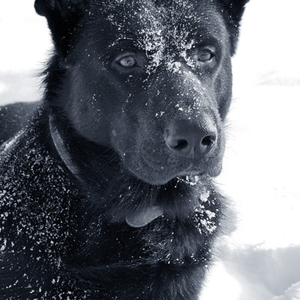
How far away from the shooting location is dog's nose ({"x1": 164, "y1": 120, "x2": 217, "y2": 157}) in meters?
1.89

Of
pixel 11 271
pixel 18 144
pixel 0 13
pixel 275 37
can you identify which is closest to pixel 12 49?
pixel 0 13

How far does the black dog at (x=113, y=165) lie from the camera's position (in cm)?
216

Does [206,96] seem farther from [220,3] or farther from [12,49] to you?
[12,49]

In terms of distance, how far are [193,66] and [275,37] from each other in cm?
581

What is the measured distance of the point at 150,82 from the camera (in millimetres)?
2156

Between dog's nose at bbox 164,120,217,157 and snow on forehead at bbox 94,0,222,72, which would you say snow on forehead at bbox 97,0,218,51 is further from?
dog's nose at bbox 164,120,217,157

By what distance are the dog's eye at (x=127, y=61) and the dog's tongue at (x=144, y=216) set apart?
72cm

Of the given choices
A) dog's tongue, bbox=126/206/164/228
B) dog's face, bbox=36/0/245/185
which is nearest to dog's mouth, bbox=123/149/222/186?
dog's face, bbox=36/0/245/185

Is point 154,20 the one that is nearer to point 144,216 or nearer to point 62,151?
point 62,151

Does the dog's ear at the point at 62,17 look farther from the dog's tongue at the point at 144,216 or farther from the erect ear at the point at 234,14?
the dog's tongue at the point at 144,216

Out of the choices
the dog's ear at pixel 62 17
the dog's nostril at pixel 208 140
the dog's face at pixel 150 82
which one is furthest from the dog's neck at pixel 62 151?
the dog's nostril at pixel 208 140

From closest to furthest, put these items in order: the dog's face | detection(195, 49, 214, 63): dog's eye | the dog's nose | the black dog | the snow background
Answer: the dog's nose
the dog's face
the black dog
detection(195, 49, 214, 63): dog's eye
the snow background

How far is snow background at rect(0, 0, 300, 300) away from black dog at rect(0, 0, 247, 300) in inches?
13.6

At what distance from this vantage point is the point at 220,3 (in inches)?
100
